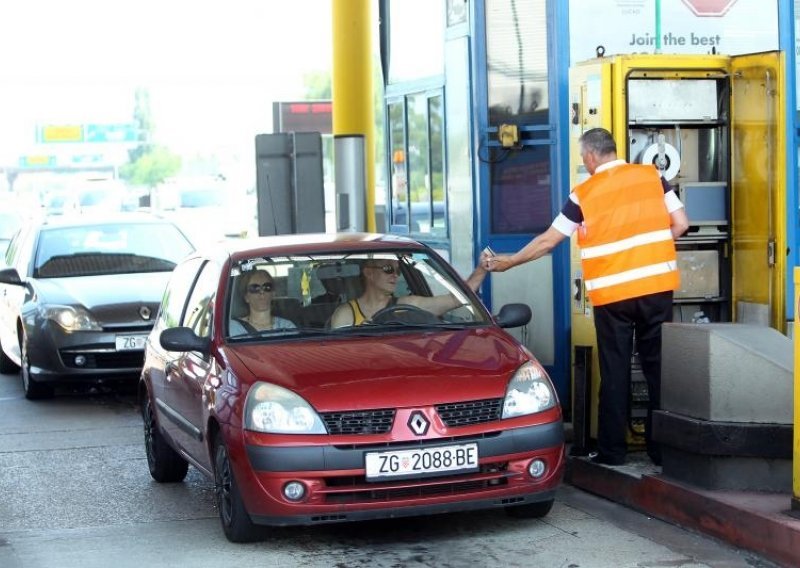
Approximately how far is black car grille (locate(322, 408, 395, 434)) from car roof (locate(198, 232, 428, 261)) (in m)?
1.54

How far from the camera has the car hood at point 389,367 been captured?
6.64 metres

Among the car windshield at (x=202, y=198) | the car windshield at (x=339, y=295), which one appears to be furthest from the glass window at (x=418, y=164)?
the car windshield at (x=202, y=198)

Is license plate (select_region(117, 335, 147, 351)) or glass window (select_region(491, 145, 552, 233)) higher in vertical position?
glass window (select_region(491, 145, 552, 233))

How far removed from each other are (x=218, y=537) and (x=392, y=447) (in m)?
1.24

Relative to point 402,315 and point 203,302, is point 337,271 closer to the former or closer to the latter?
point 402,315

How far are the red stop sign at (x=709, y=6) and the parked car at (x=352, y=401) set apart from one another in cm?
319

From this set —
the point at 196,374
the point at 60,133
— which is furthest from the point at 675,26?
the point at 60,133

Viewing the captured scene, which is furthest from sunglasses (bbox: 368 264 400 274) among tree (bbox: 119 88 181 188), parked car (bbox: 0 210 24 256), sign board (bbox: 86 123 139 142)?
tree (bbox: 119 88 181 188)

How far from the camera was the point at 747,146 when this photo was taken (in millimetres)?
9117

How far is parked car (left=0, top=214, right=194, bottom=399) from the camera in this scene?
488 inches

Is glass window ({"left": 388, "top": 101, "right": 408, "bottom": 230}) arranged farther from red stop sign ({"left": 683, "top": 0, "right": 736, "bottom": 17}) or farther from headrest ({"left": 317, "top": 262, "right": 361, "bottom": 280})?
headrest ({"left": 317, "top": 262, "right": 361, "bottom": 280})

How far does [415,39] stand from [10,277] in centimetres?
418

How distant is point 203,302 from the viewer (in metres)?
8.02

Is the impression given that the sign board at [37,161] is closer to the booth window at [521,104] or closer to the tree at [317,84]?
the tree at [317,84]
